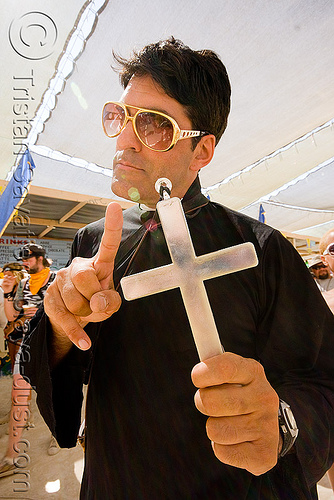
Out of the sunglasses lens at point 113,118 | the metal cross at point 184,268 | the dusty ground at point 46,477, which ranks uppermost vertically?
the sunglasses lens at point 113,118

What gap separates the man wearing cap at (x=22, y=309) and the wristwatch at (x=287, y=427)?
2.57 meters

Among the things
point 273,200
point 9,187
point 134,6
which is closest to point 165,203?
point 134,6

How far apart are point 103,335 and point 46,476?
2.46m

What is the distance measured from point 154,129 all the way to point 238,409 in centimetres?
81

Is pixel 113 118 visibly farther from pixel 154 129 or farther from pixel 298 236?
pixel 298 236

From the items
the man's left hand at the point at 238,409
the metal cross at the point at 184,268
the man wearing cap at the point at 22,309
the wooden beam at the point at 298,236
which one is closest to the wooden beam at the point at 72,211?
the man wearing cap at the point at 22,309

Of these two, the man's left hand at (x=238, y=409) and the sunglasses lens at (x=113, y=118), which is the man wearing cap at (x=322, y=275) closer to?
the sunglasses lens at (x=113, y=118)

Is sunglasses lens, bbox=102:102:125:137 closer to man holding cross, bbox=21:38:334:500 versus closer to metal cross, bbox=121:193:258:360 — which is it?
man holding cross, bbox=21:38:334:500

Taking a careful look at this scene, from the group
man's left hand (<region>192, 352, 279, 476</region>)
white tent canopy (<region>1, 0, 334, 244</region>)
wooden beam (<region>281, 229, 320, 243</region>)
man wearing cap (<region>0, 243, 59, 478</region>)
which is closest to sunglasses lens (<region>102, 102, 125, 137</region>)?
man's left hand (<region>192, 352, 279, 476</region>)

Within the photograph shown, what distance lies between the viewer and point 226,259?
47 cm

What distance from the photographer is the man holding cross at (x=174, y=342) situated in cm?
77

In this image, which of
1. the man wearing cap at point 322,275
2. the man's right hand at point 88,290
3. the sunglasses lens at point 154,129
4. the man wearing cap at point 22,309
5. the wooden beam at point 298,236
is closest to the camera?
the man's right hand at point 88,290

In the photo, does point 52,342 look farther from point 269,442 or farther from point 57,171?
point 57,171

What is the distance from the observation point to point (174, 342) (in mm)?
882
